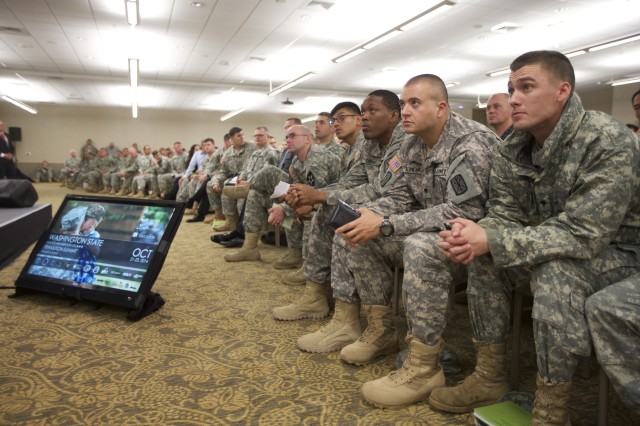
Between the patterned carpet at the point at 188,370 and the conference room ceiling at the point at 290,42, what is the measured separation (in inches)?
202

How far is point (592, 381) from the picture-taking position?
166cm

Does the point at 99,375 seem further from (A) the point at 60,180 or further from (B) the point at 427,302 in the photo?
(A) the point at 60,180

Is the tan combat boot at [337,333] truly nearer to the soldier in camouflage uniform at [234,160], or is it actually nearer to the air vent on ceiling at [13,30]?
the soldier in camouflage uniform at [234,160]

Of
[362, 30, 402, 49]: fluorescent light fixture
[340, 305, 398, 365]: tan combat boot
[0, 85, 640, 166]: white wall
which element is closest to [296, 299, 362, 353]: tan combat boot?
[340, 305, 398, 365]: tan combat boot

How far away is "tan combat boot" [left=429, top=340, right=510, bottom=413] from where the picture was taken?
1430 millimetres

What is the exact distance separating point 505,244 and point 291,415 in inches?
32.6

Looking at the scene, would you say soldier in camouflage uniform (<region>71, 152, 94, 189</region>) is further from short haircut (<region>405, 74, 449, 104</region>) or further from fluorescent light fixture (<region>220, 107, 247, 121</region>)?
short haircut (<region>405, 74, 449, 104</region>)

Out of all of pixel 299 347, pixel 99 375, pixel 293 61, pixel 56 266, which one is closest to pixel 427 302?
pixel 299 347

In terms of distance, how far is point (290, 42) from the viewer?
8.27 m

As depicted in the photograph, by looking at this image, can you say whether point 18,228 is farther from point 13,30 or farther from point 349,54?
point 349,54

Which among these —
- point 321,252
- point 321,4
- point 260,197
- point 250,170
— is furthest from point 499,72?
point 321,252

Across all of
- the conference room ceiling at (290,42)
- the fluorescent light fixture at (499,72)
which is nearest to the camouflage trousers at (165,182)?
the conference room ceiling at (290,42)

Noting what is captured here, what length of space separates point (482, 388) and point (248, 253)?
2566mm

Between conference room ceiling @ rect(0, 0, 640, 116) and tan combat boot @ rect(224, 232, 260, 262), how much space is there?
3.98m
